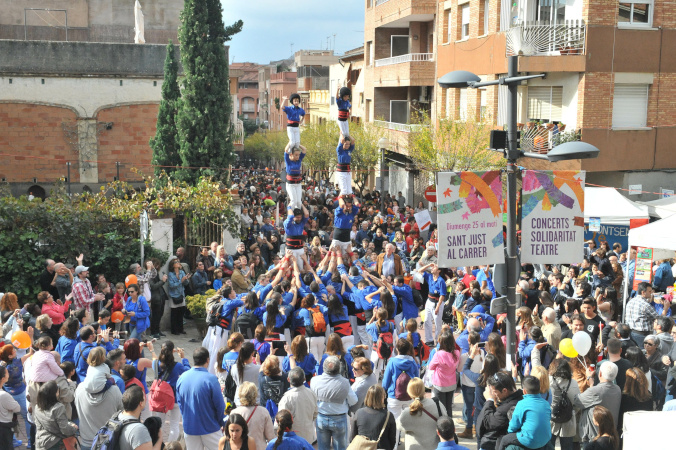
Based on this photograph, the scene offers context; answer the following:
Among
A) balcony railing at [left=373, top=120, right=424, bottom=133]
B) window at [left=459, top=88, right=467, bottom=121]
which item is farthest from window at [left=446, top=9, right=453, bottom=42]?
balcony railing at [left=373, top=120, right=424, bottom=133]

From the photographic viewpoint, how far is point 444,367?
9.34m

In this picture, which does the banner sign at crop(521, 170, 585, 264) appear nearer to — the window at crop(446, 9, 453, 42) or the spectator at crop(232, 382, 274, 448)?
the spectator at crop(232, 382, 274, 448)

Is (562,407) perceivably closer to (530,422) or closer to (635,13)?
(530,422)

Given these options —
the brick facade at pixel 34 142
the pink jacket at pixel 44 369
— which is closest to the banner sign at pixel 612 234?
the pink jacket at pixel 44 369

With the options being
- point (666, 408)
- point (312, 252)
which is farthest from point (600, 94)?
point (666, 408)

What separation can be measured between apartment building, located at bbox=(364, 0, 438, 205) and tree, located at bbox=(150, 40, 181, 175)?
9.03 meters

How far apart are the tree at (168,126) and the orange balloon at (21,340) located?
56.8 feet

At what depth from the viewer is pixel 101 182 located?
31.5 meters

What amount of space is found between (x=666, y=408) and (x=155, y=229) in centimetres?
1166

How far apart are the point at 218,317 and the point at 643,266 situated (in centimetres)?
782

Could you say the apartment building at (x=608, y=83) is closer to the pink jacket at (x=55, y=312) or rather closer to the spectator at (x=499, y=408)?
the pink jacket at (x=55, y=312)

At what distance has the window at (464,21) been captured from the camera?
A: 27.4m

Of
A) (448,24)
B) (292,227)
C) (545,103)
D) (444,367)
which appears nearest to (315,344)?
(444,367)

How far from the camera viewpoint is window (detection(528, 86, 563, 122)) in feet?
71.9
